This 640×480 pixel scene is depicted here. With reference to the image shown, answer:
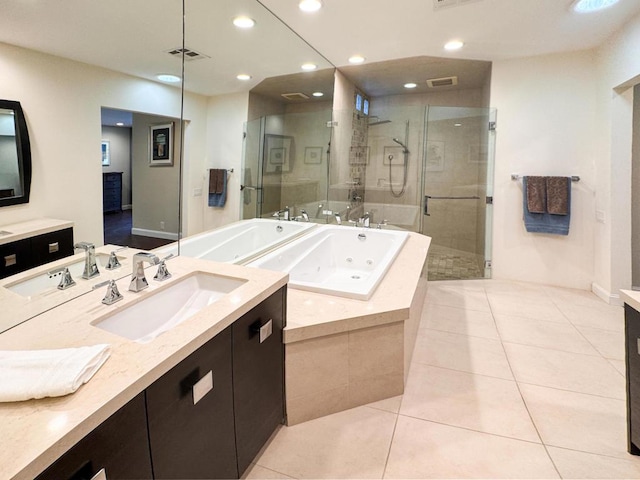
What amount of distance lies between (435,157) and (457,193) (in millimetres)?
583

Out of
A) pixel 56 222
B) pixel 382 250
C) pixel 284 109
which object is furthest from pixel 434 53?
pixel 56 222

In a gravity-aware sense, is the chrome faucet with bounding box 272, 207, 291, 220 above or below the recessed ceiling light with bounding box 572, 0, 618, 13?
below

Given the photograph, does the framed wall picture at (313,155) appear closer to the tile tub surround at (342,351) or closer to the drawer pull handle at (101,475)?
the tile tub surround at (342,351)

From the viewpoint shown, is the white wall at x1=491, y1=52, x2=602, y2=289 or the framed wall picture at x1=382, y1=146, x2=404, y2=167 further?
the framed wall picture at x1=382, y1=146, x2=404, y2=167

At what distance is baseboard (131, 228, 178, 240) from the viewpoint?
1.66 metres

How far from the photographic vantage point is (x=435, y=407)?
1.97 meters

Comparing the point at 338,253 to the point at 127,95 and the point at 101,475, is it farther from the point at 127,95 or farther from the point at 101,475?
the point at 101,475

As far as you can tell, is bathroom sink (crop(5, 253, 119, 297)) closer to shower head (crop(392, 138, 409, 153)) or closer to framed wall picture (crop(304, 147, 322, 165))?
framed wall picture (crop(304, 147, 322, 165))

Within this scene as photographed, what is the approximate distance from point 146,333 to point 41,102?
892 mm

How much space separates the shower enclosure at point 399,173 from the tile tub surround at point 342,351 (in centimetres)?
142

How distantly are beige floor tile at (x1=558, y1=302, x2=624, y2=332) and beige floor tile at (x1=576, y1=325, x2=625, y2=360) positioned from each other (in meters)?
0.09

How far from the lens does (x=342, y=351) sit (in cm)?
186

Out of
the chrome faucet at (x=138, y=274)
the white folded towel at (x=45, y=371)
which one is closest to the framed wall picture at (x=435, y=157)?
the chrome faucet at (x=138, y=274)

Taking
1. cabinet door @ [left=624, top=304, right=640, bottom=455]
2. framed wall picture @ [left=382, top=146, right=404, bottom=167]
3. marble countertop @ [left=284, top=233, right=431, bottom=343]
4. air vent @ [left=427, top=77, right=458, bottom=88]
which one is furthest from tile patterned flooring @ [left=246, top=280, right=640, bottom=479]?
air vent @ [left=427, top=77, right=458, bottom=88]
